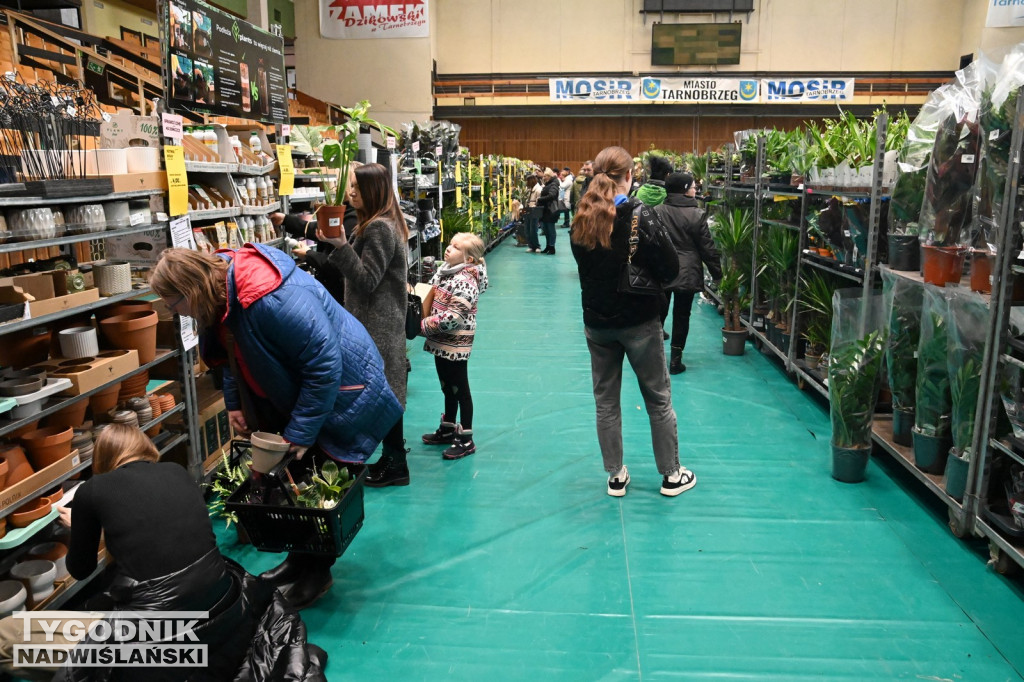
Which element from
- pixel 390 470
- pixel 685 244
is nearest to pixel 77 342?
pixel 390 470

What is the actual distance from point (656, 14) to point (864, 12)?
563 cm

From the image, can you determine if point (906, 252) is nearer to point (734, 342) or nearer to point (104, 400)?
point (734, 342)

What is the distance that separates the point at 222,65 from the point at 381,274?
4.50 feet

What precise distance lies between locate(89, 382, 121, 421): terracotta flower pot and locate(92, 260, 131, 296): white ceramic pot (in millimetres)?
377

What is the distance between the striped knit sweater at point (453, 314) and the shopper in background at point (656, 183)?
6.11ft

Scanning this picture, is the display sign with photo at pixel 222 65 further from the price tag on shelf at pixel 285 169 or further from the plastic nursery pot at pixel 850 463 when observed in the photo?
the plastic nursery pot at pixel 850 463

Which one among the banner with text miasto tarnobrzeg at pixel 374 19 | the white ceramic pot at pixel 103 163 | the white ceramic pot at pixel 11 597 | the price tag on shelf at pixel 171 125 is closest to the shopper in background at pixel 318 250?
the price tag on shelf at pixel 171 125

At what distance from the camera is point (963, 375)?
321cm

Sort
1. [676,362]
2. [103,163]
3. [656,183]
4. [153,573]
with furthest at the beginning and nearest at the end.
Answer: [656,183] < [676,362] < [103,163] < [153,573]

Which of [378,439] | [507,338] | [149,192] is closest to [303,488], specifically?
[378,439]

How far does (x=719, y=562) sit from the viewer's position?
309 cm

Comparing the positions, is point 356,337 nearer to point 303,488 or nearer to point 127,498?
point 303,488

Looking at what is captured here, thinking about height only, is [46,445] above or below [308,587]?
above

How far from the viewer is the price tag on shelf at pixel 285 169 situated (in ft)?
13.8
